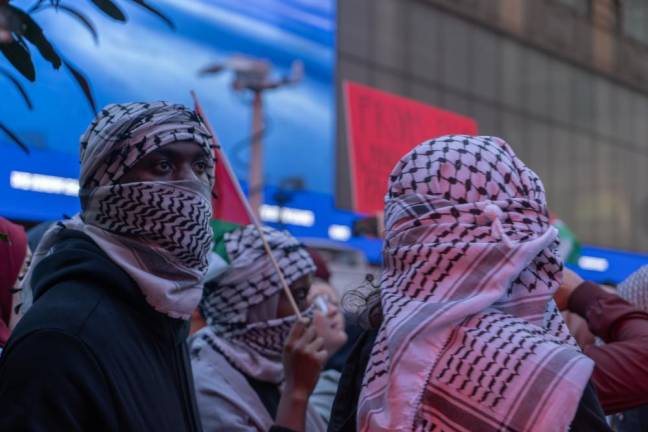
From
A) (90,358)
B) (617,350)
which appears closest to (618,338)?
(617,350)

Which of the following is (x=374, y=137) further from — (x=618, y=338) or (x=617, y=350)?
(x=617, y=350)

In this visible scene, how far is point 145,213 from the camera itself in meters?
1.97

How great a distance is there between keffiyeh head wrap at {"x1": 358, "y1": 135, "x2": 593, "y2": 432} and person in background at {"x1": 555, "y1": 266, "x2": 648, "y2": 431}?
718mm

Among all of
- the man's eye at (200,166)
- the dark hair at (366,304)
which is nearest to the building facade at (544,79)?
the man's eye at (200,166)

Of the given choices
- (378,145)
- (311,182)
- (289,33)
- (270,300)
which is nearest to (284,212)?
(311,182)

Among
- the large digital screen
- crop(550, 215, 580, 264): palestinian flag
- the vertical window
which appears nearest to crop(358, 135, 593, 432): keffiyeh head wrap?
crop(550, 215, 580, 264): palestinian flag

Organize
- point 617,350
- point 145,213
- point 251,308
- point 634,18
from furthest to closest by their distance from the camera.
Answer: point 634,18, point 251,308, point 617,350, point 145,213

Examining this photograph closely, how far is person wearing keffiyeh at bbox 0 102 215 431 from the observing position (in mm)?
1653

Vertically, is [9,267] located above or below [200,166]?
below

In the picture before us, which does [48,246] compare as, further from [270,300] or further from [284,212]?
[284,212]

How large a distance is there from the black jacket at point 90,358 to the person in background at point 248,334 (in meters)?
0.69

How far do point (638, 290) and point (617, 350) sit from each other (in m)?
0.56

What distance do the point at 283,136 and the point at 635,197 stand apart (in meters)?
12.1

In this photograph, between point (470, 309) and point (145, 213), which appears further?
point (145, 213)
